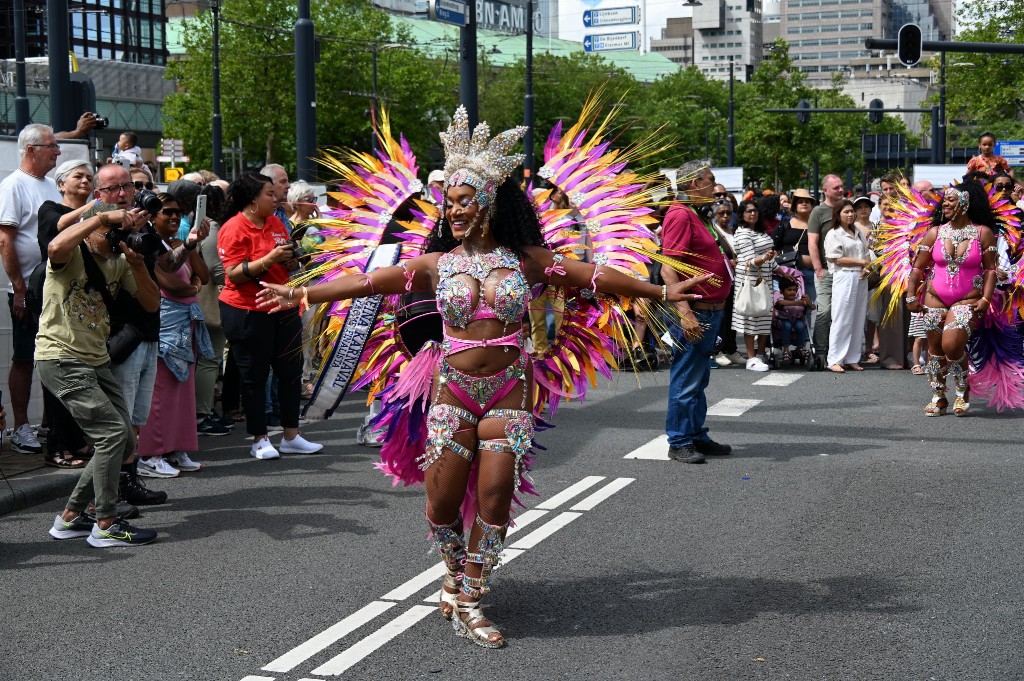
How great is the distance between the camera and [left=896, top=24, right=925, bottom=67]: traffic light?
864 inches

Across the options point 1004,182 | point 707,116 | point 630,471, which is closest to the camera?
point 630,471

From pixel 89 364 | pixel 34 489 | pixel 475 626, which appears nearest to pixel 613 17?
pixel 34 489

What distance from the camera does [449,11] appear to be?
19141mm

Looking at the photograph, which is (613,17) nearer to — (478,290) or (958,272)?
(958,272)

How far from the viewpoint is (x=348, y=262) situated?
20.9 ft

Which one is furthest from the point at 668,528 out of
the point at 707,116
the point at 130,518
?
the point at 707,116

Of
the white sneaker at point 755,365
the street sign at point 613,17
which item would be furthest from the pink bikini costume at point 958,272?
the street sign at point 613,17

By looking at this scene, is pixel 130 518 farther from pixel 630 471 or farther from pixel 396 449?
pixel 630 471

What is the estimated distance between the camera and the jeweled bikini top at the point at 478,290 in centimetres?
533

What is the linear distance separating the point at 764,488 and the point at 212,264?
4.60 metres

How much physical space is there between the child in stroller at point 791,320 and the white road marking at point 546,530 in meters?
7.91

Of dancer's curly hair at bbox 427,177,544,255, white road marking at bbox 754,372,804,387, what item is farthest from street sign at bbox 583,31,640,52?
dancer's curly hair at bbox 427,177,544,255

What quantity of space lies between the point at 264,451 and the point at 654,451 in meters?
2.75

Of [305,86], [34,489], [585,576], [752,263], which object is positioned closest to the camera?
[585,576]
